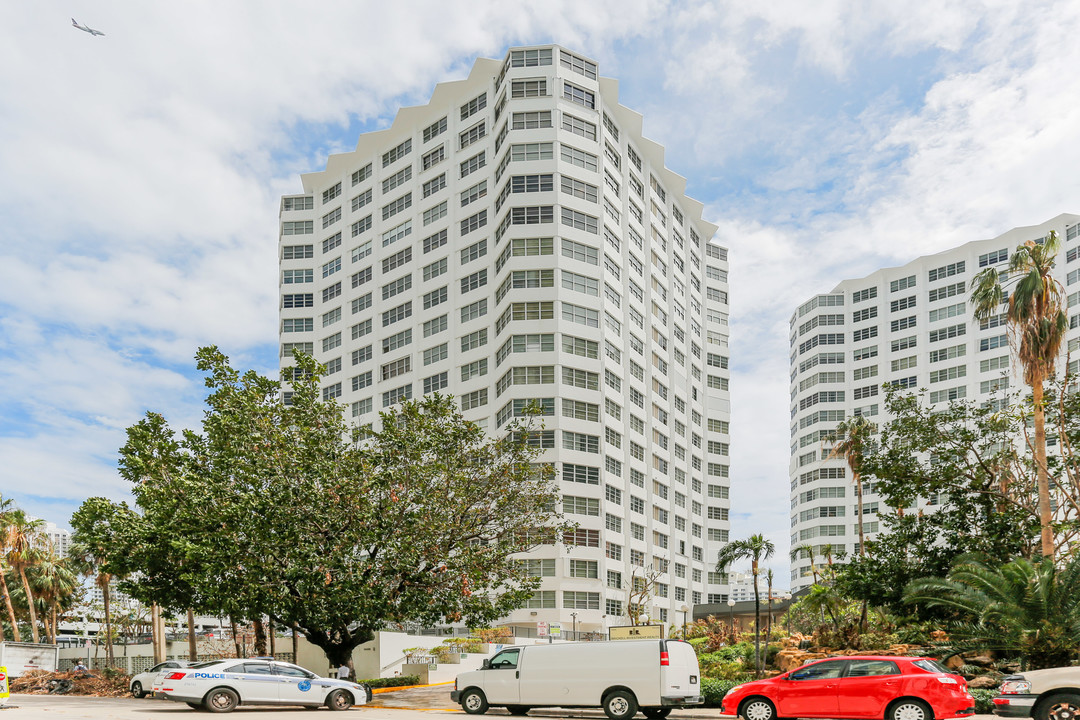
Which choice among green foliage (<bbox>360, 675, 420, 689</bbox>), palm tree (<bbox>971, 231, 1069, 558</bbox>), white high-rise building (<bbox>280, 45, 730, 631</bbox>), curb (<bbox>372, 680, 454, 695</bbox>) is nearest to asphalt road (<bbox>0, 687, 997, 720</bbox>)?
curb (<bbox>372, 680, 454, 695</bbox>)

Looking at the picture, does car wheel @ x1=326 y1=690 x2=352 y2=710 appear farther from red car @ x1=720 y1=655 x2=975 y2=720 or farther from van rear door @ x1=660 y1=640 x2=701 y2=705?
red car @ x1=720 y1=655 x2=975 y2=720

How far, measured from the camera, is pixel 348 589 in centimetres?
3166

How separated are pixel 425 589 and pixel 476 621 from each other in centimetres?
234

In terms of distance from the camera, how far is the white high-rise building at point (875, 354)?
111562mm

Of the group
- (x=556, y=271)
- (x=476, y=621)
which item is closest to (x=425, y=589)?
(x=476, y=621)

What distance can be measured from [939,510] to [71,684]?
34.6 meters

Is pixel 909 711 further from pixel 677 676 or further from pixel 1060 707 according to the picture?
pixel 677 676

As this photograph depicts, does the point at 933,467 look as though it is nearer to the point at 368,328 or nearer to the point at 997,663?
the point at 997,663

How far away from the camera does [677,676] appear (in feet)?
77.7

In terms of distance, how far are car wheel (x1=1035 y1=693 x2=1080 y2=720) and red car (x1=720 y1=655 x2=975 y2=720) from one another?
1918mm

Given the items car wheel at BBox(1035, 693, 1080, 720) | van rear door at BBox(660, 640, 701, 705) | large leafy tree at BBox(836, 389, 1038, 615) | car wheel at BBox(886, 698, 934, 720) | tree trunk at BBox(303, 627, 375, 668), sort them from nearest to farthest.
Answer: car wheel at BBox(1035, 693, 1080, 720) < car wheel at BBox(886, 698, 934, 720) < van rear door at BBox(660, 640, 701, 705) < tree trunk at BBox(303, 627, 375, 668) < large leafy tree at BBox(836, 389, 1038, 615)

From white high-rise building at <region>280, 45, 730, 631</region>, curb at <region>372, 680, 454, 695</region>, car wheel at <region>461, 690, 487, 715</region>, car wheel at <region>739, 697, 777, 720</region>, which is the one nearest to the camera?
car wheel at <region>739, 697, 777, 720</region>

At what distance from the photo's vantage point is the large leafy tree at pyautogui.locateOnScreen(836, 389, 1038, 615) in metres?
35.2

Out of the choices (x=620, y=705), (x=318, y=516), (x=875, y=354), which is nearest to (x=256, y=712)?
(x=318, y=516)
